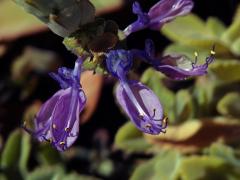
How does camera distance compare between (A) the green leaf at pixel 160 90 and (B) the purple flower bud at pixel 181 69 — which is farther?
(A) the green leaf at pixel 160 90

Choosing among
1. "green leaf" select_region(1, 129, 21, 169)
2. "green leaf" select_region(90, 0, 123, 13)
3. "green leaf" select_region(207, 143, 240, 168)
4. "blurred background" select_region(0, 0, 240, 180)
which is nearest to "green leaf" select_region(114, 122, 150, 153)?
"blurred background" select_region(0, 0, 240, 180)

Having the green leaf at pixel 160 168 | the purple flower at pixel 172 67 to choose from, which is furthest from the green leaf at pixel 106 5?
the purple flower at pixel 172 67

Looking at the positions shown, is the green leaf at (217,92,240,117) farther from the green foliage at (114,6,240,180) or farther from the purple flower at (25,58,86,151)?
the purple flower at (25,58,86,151)

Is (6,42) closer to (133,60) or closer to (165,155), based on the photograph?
(165,155)

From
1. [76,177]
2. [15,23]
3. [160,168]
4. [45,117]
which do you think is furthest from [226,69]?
[15,23]

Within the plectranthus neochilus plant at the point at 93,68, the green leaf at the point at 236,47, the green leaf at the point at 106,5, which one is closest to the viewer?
the plectranthus neochilus plant at the point at 93,68

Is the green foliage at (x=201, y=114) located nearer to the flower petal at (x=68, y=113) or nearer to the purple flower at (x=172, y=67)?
the purple flower at (x=172, y=67)
